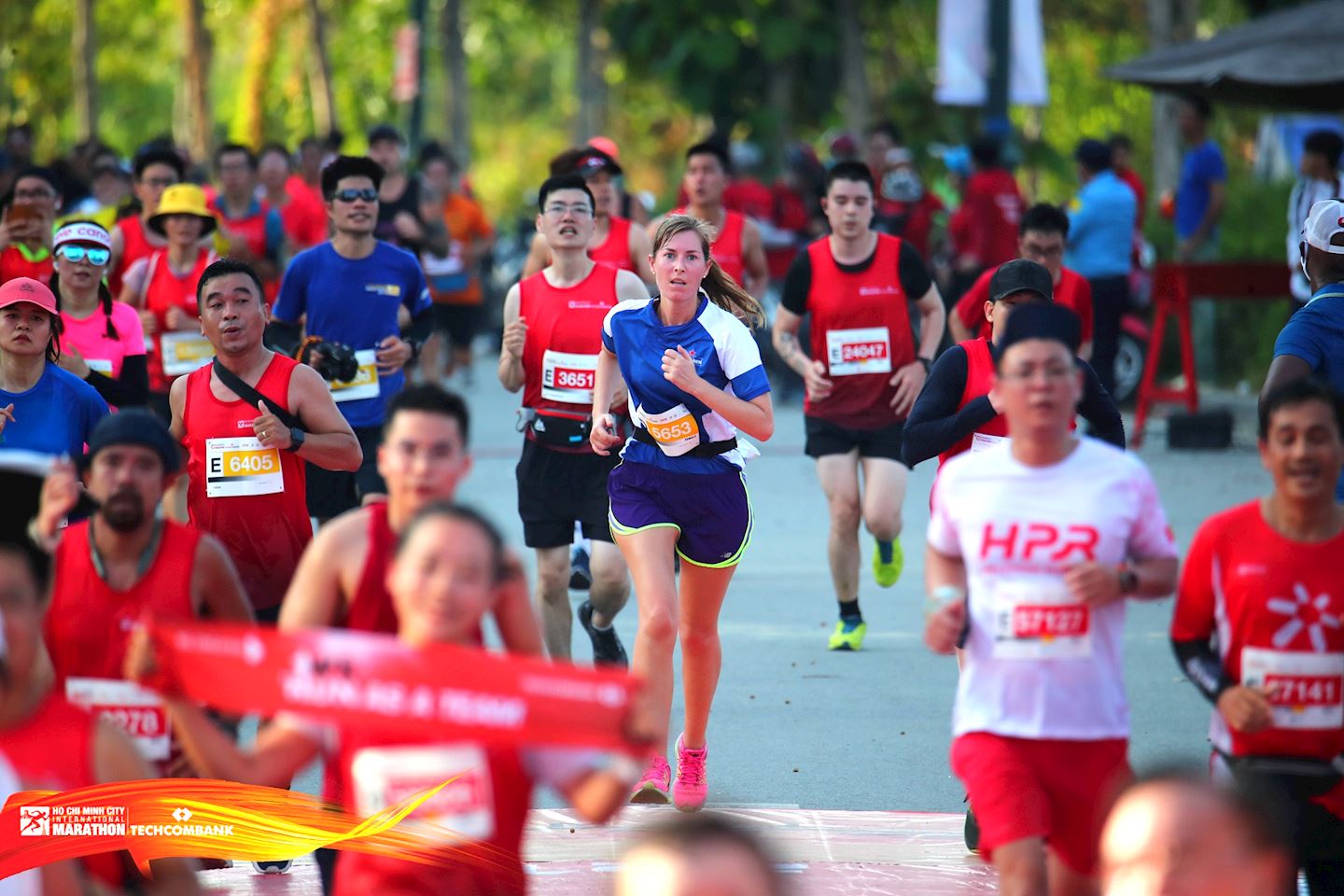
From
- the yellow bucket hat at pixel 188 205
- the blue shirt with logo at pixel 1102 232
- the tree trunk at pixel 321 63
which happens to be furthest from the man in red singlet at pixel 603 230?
the tree trunk at pixel 321 63

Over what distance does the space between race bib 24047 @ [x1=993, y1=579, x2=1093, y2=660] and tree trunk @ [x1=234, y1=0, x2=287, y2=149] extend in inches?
1384

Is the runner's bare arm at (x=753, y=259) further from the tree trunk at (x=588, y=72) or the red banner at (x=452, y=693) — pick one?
the tree trunk at (x=588, y=72)

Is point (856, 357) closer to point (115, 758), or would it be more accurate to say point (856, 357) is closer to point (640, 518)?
point (640, 518)

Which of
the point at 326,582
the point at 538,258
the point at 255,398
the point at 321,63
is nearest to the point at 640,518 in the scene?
the point at 255,398

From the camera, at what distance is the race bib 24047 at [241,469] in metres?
6.05

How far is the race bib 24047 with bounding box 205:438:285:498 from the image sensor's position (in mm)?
6047

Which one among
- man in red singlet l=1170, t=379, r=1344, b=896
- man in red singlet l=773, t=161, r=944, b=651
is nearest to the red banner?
man in red singlet l=1170, t=379, r=1344, b=896

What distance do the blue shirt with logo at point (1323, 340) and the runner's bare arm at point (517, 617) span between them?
330 cm

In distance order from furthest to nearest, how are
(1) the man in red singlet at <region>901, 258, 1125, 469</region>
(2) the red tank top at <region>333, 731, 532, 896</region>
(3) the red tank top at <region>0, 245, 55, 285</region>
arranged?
(3) the red tank top at <region>0, 245, 55, 285</region> < (1) the man in red singlet at <region>901, 258, 1125, 469</region> < (2) the red tank top at <region>333, 731, 532, 896</region>

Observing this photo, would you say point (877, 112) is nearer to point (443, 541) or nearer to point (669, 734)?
point (669, 734)

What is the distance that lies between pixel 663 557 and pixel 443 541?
282 centimetres

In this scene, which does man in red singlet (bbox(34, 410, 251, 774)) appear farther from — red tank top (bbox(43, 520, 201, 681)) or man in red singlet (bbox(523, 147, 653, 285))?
man in red singlet (bbox(523, 147, 653, 285))

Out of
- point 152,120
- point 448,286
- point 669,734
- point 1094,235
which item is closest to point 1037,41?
point 1094,235

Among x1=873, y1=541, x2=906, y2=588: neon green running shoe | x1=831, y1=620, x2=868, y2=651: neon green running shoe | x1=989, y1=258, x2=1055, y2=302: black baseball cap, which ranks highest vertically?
x1=989, y1=258, x2=1055, y2=302: black baseball cap
